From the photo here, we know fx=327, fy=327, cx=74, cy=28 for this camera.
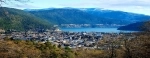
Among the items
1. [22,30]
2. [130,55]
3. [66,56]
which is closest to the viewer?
[130,55]

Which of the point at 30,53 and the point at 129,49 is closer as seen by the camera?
the point at 129,49

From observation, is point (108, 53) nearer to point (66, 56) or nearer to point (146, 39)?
point (66, 56)

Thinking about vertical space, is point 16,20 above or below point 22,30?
above

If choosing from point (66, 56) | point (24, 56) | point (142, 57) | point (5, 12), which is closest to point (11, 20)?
point (5, 12)

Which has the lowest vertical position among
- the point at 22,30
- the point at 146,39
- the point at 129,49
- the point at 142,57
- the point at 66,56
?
the point at 22,30

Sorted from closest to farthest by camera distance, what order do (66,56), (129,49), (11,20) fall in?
(11,20) < (129,49) < (66,56)

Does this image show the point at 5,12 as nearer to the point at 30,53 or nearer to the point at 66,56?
the point at 30,53

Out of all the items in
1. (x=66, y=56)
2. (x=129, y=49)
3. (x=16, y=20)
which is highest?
(x=16, y=20)

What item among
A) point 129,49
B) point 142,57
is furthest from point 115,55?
point 142,57

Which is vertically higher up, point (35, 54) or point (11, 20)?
point (11, 20)
